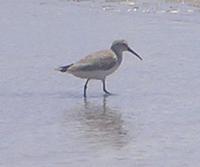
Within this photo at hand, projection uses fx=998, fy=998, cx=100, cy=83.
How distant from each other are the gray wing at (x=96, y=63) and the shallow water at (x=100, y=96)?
0.86ft

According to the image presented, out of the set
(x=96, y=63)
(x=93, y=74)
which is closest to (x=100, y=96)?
(x=93, y=74)

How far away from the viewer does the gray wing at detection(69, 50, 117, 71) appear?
10.9m

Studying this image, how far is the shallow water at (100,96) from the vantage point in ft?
26.2

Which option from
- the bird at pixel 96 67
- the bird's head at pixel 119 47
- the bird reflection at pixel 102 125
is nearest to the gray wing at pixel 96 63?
the bird at pixel 96 67

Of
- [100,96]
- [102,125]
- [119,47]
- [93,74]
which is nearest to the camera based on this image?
[102,125]

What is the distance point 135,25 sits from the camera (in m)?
16.6

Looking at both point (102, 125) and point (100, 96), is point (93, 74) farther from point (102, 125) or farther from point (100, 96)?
point (102, 125)

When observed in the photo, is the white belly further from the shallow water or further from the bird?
the shallow water

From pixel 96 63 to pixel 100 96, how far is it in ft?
1.46

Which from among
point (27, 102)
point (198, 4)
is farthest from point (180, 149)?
point (198, 4)

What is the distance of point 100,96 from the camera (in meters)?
10.7

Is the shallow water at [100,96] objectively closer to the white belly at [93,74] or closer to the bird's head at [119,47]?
the white belly at [93,74]

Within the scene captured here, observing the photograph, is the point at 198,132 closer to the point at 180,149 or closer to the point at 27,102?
the point at 180,149

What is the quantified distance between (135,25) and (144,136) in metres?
8.12
